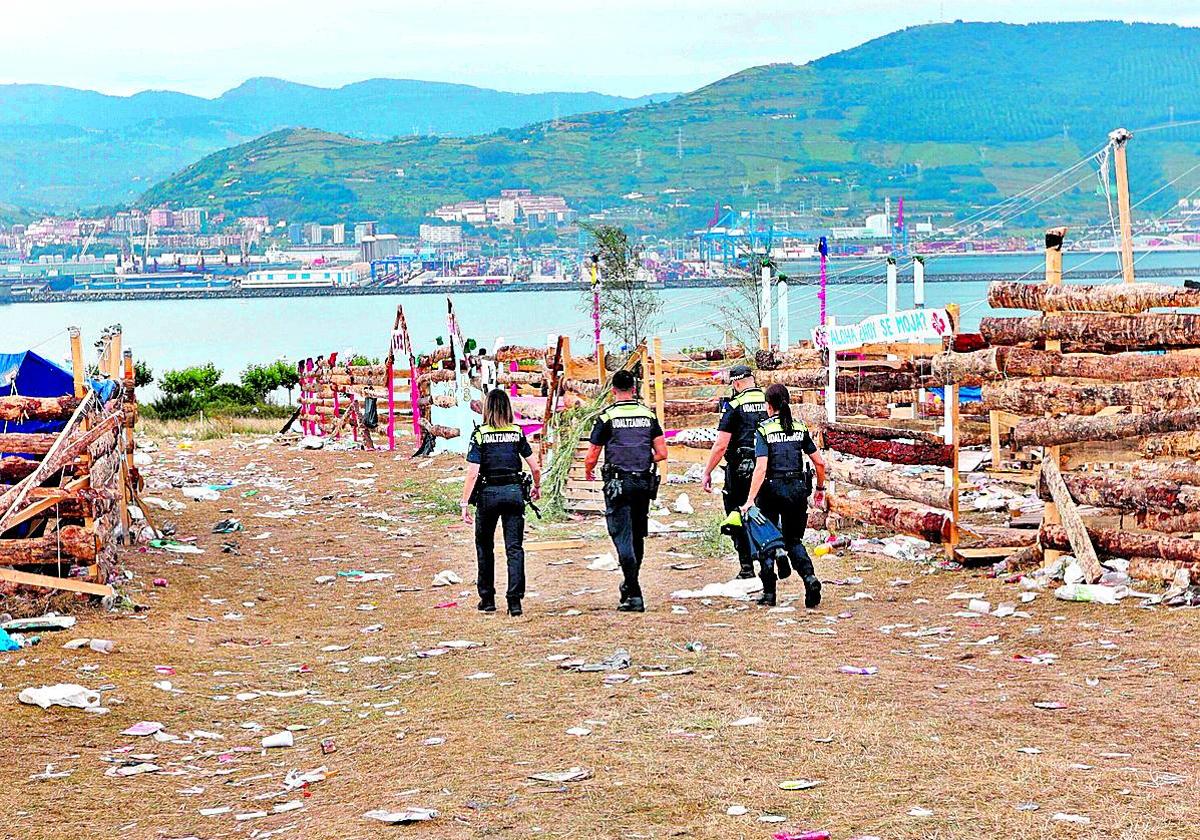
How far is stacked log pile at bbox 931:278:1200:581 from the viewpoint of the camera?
11.7 metres

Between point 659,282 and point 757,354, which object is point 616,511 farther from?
point 659,282

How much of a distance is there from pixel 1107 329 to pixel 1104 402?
61cm

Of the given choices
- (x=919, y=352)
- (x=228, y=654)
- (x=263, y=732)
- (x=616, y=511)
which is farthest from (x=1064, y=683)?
(x=919, y=352)

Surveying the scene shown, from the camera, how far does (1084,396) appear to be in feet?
42.1

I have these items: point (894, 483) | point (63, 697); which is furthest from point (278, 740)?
point (894, 483)

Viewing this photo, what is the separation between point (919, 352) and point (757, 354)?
2866 mm

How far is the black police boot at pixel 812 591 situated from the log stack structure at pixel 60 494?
17.8ft

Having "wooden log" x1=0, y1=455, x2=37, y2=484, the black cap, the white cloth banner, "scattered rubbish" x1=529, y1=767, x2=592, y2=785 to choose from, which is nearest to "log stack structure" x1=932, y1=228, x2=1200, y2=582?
the white cloth banner

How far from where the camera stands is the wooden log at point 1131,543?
1126 cm

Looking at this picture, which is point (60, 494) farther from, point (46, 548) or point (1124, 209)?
point (1124, 209)

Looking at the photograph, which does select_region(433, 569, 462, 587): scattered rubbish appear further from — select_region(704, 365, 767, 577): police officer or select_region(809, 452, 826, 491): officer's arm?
select_region(809, 452, 826, 491): officer's arm

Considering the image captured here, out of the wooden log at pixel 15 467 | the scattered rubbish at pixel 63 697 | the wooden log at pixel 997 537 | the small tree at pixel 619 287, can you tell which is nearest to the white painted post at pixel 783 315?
the wooden log at pixel 997 537

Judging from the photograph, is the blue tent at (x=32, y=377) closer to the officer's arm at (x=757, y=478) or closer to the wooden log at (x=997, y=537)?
the officer's arm at (x=757, y=478)

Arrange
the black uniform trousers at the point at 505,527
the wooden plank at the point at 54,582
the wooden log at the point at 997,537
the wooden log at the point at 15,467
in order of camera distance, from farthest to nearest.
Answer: the wooden log at the point at 997,537 → the wooden log at the point at 15,467 → the wooden plank at the point at 54,582 → the black uniform trousers at the point at 505,527
